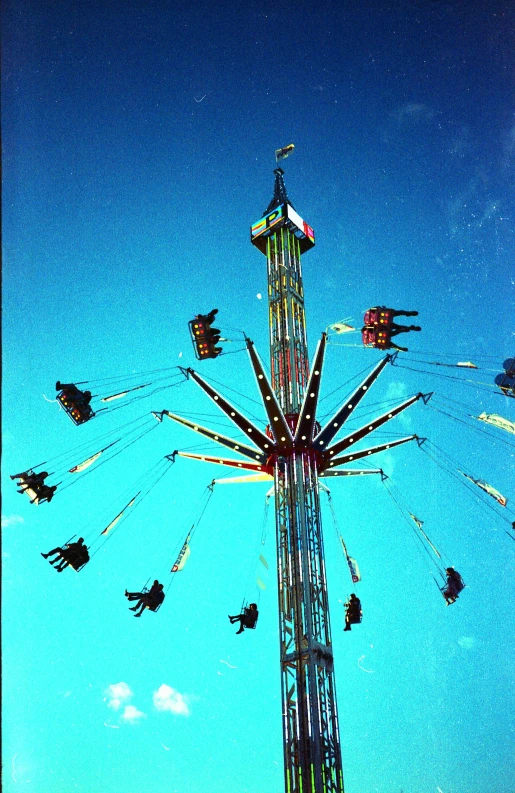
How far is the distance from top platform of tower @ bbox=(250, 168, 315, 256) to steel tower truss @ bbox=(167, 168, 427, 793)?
0.39 feet

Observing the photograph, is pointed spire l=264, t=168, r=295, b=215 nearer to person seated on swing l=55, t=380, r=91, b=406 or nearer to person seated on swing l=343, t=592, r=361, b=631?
person seated on swing l=55, t=380, r=91, b=406

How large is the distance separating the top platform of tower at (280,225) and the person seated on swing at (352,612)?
40.9ft

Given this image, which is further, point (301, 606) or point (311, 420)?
point (311, 420)

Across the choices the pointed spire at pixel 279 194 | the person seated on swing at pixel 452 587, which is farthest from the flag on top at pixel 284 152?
the person seated on swing at pixel 452 587

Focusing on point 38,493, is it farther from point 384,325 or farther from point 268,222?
point 268,222

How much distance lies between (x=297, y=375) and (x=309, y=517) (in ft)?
16.0

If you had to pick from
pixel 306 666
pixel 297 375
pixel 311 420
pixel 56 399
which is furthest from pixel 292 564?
pixel 56 399

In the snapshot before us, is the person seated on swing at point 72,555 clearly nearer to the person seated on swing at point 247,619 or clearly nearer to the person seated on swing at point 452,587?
the person seated on swing at point 247,619

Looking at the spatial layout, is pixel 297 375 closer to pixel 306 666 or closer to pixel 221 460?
pixel 221 460

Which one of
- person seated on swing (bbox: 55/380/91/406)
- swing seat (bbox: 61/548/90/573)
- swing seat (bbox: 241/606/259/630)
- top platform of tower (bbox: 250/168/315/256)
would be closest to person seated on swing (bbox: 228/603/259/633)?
swing seat (bbox: 241/606/259/630)

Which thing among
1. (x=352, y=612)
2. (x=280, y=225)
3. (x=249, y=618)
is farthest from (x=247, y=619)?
(x=280, y=225)

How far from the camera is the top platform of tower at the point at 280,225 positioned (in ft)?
85.3

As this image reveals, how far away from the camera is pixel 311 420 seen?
20641 mm

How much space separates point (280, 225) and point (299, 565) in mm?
12279
